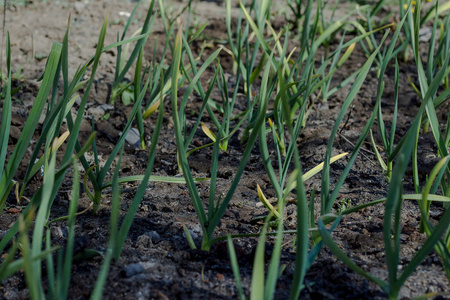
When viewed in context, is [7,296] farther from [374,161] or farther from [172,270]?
[374,161]

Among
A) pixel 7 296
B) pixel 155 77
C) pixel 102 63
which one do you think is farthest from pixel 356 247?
pixel 102 63

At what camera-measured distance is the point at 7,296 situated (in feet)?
3.69

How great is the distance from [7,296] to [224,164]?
0.96 m

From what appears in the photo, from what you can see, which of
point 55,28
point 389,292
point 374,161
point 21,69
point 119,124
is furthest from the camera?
point 55,28

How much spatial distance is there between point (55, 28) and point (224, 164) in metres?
1.70

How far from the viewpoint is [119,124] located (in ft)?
7.29

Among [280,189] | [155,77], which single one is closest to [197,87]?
[155,77]

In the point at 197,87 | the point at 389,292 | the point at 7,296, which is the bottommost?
the point at 7,296

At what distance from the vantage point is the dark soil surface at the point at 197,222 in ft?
3.68

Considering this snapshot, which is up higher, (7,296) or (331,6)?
(331,6)

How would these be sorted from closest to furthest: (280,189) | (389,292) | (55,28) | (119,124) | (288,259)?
(389,292)
(288,259)
(280,189)
(119,124)
(55,28)

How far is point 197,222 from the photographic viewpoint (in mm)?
1464

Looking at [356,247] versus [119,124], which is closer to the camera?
[356,247]

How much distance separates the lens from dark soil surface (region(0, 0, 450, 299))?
1.12 meters
